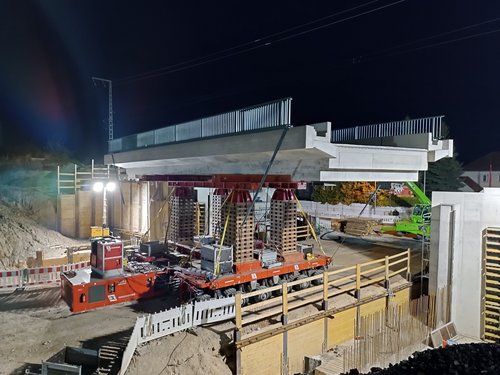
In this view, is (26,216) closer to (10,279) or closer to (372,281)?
(10,279)

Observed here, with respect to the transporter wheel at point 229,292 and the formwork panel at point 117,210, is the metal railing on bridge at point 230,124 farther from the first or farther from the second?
the formwork panel at point 117,210

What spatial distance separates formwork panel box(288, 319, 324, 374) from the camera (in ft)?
35.7

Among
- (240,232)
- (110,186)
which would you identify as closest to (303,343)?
(240,232)

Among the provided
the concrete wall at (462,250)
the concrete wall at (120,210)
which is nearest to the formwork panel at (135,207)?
the concrete wall at (120,210)

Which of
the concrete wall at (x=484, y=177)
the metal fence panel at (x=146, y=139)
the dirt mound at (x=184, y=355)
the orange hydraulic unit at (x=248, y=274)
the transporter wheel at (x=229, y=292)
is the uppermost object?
the metal fence panel at (x=146, y=139)

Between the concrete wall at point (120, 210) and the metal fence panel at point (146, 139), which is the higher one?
the metal fence panel at point (146, 139)

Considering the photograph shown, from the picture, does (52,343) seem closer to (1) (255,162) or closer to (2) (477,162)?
(1) (255,162)

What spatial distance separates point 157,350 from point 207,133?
7.29 metres

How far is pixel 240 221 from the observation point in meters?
13.0

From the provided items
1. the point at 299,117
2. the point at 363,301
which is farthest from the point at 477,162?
the point at 363,301

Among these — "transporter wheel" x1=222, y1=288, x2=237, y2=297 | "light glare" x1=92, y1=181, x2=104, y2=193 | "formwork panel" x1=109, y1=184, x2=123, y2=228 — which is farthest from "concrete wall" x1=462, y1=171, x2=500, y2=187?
"transporter wheel" x1=222, y1=288, x2=237, y2=297

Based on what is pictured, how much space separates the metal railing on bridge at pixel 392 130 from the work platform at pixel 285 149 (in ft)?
0.16

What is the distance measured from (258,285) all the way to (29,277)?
945cm

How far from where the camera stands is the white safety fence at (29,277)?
13.9 meters
